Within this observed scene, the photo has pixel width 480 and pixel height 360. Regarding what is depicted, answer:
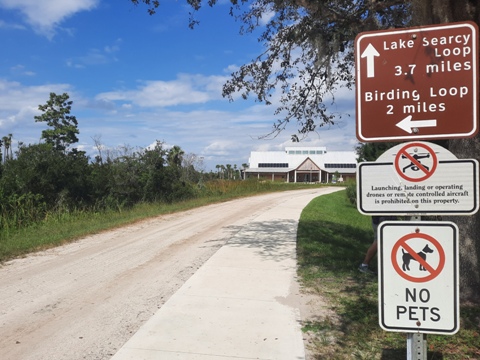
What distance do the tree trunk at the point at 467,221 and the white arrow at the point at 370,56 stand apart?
2693mm

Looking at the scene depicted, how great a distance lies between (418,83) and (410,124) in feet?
0.81

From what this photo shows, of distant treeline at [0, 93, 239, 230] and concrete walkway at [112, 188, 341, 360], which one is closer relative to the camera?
concrete walkway at [112, 188, 341, 360]

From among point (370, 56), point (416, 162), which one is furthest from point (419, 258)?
point (370, 56)

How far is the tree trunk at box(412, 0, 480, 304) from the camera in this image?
185 inches

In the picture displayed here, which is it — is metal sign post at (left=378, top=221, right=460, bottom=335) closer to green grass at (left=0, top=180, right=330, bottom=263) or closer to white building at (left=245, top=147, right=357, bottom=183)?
green grass at (left=0, top=180, right=330, bottom=263)

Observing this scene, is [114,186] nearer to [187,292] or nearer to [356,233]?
[356,233]

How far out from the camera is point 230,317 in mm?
4996

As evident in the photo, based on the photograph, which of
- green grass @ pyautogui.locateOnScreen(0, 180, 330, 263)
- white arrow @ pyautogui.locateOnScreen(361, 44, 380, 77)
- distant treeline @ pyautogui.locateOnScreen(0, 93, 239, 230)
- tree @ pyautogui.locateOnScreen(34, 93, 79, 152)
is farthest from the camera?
tree @ pyautogui.locateOnScreen(34, 93, 79, 152)

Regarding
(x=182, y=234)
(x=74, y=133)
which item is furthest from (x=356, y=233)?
(x=74, y=133)

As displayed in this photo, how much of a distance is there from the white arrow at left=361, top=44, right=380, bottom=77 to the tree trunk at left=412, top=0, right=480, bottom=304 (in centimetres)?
269

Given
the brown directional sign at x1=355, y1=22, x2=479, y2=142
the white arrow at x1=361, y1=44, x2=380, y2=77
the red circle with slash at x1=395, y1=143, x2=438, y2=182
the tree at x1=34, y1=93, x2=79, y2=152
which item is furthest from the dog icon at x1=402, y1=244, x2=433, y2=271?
the tree at x1=34, y1=93, x2=79, y2=152

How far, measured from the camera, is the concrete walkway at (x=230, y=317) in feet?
13.4

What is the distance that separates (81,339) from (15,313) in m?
1.34

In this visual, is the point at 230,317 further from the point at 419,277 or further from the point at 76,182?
the point at 76,182
